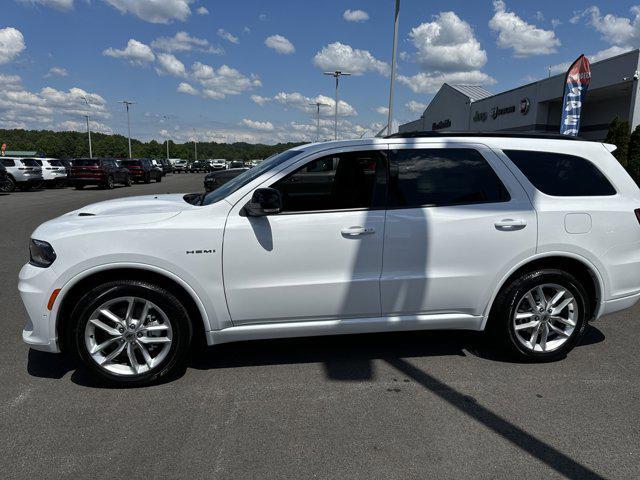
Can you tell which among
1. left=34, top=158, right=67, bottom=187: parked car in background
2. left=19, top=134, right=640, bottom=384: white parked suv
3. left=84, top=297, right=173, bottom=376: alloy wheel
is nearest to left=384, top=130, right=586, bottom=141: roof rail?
left=19, top=134, right=640, bottom=384: white parked suv

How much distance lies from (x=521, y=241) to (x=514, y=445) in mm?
1567

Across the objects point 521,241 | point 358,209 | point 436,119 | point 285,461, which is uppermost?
point 436,119

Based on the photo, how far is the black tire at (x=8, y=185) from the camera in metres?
22.7

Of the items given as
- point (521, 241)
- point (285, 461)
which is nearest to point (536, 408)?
point (521, 241)

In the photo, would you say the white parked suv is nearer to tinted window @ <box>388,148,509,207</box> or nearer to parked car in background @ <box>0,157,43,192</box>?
tinted window @ <box>388,148,509,207</box>

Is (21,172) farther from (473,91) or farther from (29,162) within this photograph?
(473,91)

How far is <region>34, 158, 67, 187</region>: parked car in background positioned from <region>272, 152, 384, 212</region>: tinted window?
26.6m

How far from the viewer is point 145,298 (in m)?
3.35

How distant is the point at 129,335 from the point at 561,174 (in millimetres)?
3615

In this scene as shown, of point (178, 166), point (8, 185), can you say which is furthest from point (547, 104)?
point (178, 166)

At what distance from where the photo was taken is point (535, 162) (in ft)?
12.5

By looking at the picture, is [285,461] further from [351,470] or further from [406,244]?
[406,244]

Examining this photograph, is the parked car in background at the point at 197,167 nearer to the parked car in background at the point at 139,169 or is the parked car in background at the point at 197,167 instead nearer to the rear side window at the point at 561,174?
the parked car in background at the point at 139,169

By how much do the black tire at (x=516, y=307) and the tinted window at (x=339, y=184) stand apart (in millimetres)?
1321
